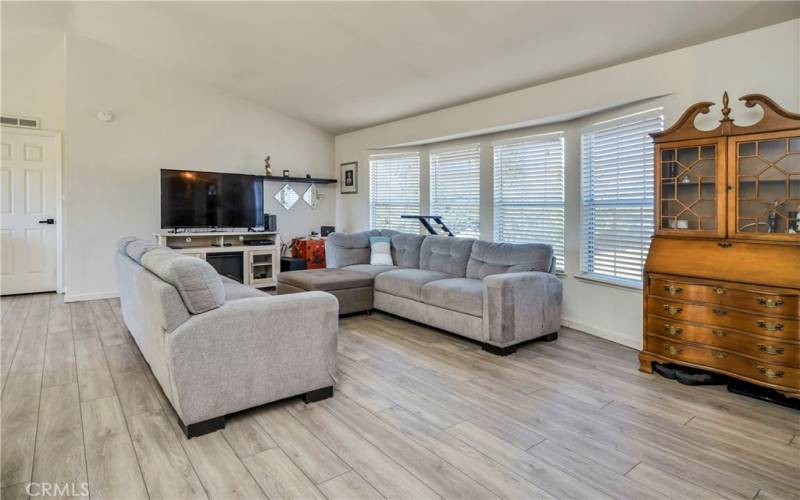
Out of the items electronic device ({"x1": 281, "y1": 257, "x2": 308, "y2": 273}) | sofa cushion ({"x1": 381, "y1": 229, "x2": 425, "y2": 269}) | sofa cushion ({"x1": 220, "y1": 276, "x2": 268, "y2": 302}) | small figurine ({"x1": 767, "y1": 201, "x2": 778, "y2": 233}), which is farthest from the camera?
electronic device ({"x1": 281, "y1": 257, "x2": 308, "y2": 273})

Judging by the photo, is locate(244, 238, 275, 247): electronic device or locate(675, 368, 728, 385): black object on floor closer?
locate(675, 368, 728, 385): black object on floor

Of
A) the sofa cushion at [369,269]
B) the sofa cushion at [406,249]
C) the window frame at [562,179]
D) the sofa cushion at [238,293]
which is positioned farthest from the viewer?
the sofa cushion at [406,249]

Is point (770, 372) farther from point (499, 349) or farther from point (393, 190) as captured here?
point (393, 190)

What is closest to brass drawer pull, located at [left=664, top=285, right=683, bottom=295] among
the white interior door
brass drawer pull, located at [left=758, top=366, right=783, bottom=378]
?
brass drawer pull, located at [left=758, top=366, right=783, bottom=378]

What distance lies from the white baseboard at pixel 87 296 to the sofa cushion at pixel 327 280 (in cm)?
250

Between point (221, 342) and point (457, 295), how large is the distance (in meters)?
2.11

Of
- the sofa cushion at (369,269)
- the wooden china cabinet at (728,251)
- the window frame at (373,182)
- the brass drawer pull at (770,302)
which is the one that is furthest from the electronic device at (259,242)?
the brass drawer pull at (770,302)

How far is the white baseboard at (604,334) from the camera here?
379cm

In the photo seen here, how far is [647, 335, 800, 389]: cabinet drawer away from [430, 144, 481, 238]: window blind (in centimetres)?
263

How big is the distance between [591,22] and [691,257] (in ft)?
5.81

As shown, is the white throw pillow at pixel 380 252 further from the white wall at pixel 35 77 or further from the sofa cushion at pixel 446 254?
the white wall at pixel 35 77

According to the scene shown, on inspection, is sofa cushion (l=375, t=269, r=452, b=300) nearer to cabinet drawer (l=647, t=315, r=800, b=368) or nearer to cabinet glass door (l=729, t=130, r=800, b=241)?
cabinet drawer (l=647, t=315, r=800, b=368)

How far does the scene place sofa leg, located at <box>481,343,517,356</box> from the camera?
3.57 m

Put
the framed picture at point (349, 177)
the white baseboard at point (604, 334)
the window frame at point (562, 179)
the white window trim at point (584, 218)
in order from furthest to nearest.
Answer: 1. the framed picture at point (349, 177)
2. the window frame at point (562, 179)
3. the white baseboard at point (604, 334)
4. the white window trim at point (584, 218)
